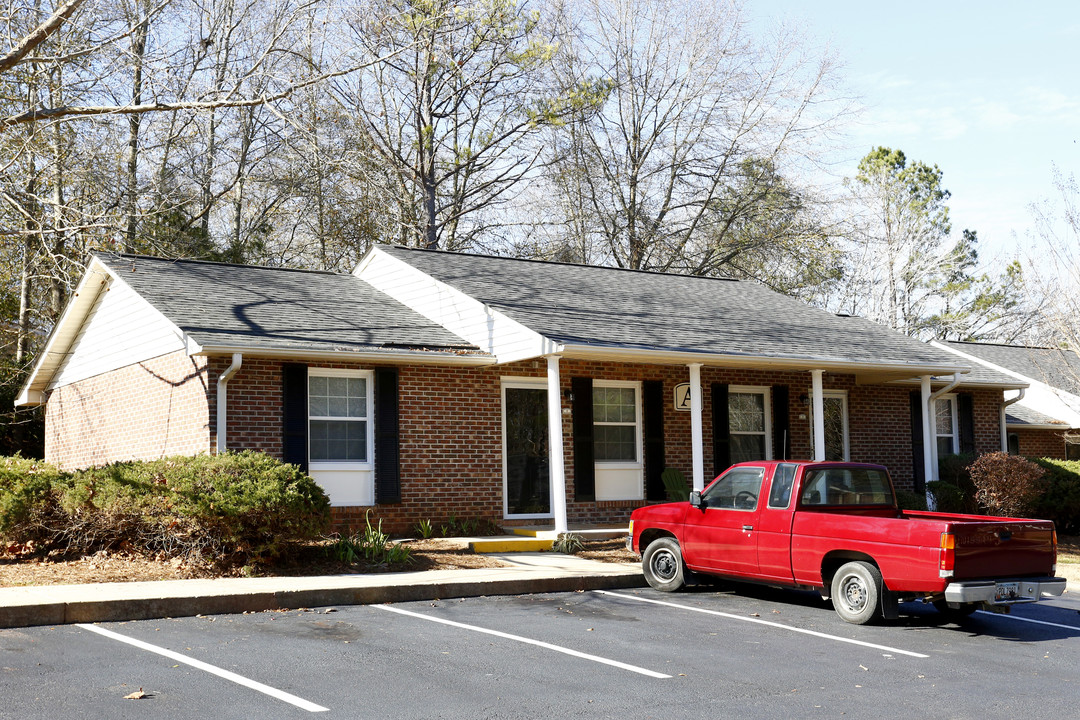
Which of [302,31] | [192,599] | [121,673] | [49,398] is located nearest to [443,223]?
[302,31]

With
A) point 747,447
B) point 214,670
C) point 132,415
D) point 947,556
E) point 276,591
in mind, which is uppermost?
point 132,415

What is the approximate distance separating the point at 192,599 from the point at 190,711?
3.60m

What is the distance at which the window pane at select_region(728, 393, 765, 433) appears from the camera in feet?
62.8

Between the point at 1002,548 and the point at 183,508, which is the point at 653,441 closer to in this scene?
the point at 183,508

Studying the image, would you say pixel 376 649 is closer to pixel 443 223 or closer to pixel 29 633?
pixel 29 633

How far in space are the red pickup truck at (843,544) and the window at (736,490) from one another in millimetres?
12

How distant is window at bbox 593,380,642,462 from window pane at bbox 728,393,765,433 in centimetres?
202

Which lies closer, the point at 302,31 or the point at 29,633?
the point at 29,633

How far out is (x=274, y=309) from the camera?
1628 cm

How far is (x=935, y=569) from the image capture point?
8.92 m

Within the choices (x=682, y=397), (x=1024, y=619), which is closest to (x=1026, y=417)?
(x=682, y=397)

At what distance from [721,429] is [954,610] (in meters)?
8.55

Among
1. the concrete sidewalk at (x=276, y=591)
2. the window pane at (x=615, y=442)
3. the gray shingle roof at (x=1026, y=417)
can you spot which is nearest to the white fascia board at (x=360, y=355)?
the window pane at (x=615, y=442)

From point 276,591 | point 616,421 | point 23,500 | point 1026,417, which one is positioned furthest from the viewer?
point 1026,417
